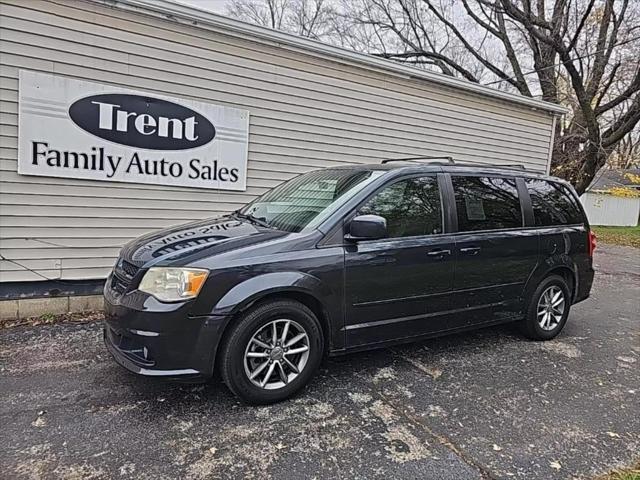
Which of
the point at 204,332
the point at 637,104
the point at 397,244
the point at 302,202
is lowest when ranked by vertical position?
the point at 204,332

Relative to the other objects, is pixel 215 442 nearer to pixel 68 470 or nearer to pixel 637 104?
pixel 68 470

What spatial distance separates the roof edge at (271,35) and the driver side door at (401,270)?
3.04 metres

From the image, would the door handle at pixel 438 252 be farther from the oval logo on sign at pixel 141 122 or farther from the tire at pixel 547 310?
the oval logo on sign at pixel 141 122

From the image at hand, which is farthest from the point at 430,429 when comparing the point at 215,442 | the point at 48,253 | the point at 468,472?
the point at 48,253

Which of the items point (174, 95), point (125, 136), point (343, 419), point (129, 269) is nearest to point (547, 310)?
point (343, 419)

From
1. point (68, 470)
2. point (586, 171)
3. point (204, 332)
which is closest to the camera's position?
point (68, 470)

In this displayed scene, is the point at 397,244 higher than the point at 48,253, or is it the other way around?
the point at 397,244

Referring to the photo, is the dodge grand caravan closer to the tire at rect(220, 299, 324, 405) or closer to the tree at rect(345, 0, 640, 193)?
the tire at rect(220, 299, 324, 405)

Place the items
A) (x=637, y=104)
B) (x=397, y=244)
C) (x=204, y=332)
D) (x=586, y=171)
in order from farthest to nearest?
(x=586, y=171), (x=637, y=104), (x=397, y=244), (x=204, y=332)

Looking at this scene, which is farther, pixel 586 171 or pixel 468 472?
pixel 586 171

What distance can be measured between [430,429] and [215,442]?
4.33ft

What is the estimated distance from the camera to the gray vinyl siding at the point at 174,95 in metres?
4.49

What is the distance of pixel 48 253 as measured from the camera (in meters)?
4.72

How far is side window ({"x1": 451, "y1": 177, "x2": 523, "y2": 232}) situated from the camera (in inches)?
153
